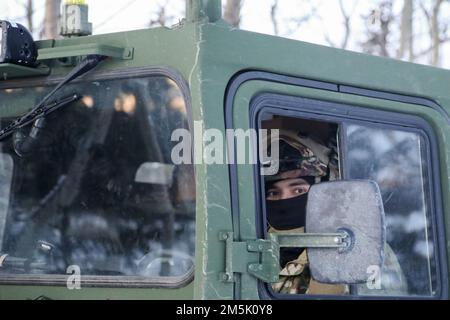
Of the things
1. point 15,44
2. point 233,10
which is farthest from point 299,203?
point 233,10

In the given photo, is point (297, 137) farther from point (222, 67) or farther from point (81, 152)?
point (81, 152)

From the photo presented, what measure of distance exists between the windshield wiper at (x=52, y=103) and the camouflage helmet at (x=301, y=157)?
676 mm

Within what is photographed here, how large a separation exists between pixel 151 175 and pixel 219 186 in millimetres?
346

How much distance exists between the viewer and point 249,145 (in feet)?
11.1

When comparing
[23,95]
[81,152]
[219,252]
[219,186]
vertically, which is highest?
[23,95]

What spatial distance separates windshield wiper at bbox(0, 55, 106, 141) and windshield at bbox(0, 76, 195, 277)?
0.08 feet

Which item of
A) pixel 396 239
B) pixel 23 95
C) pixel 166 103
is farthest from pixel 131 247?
pixel 396 239

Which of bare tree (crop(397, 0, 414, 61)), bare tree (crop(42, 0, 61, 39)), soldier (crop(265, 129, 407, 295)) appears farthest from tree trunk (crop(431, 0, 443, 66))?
soldier (crop(265, 129, 407, 295))

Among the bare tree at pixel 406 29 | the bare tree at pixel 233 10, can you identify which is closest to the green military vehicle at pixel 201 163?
the bare tree at pixel 233 10

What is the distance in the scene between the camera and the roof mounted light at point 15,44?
3609 millimetres

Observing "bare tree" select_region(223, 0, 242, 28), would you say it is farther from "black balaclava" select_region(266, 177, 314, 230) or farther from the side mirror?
the side mirror

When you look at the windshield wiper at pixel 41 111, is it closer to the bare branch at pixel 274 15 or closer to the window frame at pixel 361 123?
the window frame at pixel 361 123

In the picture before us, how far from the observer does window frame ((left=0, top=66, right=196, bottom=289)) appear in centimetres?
336

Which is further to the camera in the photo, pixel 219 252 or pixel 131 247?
pixel 131 247
